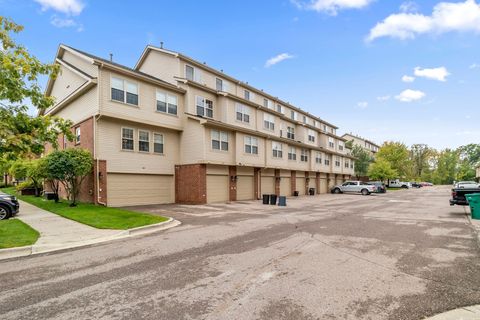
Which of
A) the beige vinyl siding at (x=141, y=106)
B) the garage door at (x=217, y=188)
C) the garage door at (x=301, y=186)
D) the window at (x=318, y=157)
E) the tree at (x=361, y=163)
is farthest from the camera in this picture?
the tree at (x=361, y=163)

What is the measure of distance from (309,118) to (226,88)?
19.8 m

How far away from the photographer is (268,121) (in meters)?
29.4

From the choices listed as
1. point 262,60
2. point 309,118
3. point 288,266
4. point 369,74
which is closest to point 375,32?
point 369,74

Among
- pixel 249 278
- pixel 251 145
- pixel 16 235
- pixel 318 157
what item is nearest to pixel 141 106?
pixel 251 145

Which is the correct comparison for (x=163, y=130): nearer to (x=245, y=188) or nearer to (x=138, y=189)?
(x=138, y=189)

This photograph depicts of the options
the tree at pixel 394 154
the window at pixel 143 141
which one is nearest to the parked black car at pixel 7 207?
the window at pixel 143 141

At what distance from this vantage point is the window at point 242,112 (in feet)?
82.6

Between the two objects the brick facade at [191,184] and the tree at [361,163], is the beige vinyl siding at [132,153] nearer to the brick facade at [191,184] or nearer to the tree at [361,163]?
the brick facade at [191,184]

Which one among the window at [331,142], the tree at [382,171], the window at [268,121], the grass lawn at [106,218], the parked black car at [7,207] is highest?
the window at [268,121]

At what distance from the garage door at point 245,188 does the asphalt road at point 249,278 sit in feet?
50.8

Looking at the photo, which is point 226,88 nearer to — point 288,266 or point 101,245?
point 101,245

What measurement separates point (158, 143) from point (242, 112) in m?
8.86

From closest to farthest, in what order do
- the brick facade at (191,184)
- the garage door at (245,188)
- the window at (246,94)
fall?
1. the brick facade at (191,184)
2. the garage door at (245,188)
3. the window at (246,94)

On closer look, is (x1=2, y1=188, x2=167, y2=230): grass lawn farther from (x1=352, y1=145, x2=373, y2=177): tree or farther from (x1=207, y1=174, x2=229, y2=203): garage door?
(x1=352, y1=145, x2=373, y2=177): tree
